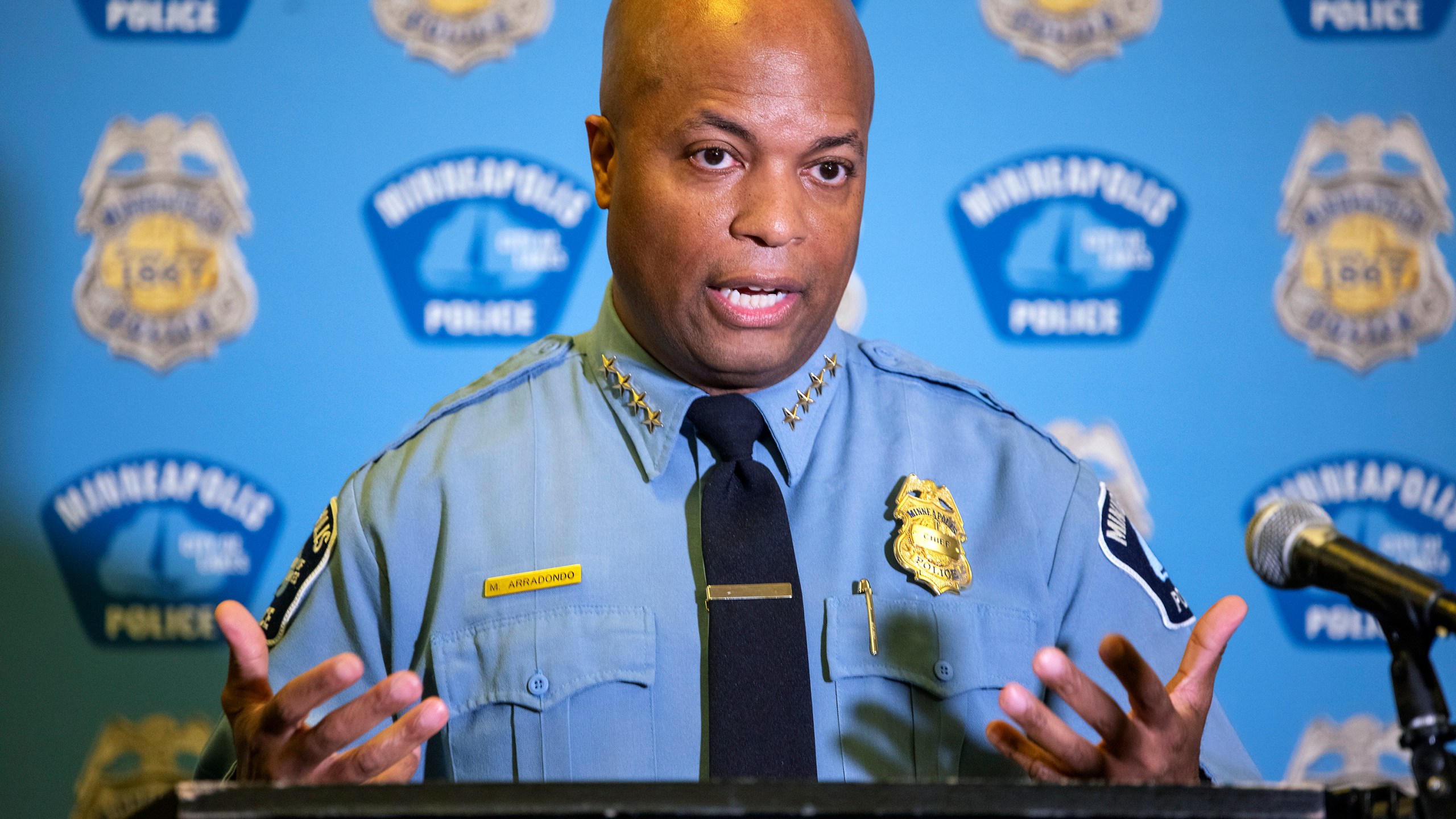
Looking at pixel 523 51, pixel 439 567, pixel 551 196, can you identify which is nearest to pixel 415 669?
pixel 439 567

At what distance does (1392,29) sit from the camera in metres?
2.10

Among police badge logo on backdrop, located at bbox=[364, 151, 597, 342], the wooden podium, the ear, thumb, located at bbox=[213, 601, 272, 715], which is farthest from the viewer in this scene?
police badge logo on backdrop, located at bbox=[364, 151, 597, 342]

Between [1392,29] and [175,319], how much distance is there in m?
2.03

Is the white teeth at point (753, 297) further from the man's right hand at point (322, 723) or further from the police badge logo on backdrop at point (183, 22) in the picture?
the police badge logo on backdrop at point (183, 22)

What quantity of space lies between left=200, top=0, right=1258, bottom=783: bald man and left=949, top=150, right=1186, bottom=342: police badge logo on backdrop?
0.72 m

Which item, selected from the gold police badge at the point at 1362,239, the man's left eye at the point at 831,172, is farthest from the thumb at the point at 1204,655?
the gold police badge at the point at 1362,239

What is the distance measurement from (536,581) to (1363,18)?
1.69m

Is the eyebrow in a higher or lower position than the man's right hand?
higher

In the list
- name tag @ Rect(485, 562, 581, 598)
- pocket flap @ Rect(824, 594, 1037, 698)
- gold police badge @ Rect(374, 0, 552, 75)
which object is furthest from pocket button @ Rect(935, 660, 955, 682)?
gold police badge @ Rect(374, 0, 552, 75)

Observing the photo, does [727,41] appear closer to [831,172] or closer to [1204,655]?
[831,172]

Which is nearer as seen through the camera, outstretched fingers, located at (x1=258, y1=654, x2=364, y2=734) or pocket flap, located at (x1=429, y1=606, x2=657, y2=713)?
outstretched fingers, located at (x1=258, y1=654, x2=364, y2=734)

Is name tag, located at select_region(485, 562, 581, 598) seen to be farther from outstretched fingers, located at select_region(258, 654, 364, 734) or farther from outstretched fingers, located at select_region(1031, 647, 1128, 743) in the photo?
outstretched fingers, located at select_region(1031, 647, 1128, 743)

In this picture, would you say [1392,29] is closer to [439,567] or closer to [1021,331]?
[1021,331]

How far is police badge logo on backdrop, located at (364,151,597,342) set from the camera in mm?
2043
